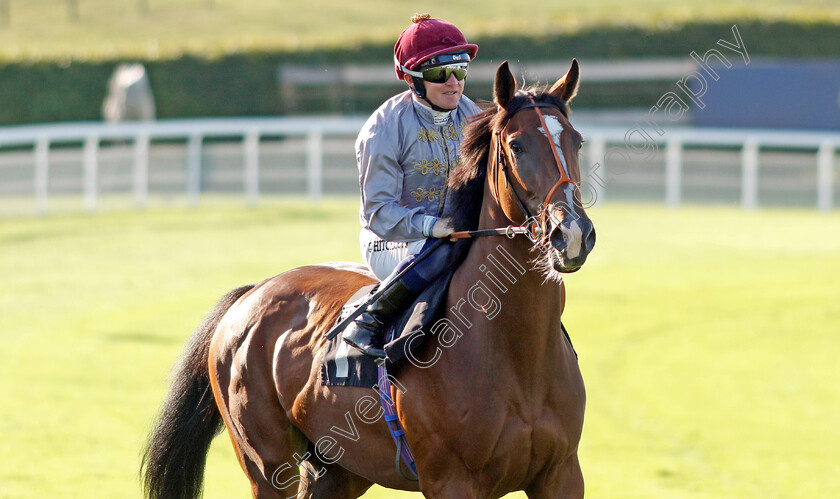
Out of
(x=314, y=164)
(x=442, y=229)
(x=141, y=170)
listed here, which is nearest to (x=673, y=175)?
(x=314, y=164)

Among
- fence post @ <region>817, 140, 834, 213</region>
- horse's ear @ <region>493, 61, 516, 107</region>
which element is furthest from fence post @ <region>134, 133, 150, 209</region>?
horse's ear @ <region>493, 61, 516, 107</region>

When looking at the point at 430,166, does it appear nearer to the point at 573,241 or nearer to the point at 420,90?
the point at 420,90

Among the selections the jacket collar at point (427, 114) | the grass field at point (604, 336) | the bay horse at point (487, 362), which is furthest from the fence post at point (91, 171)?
the jacket collar at point (427, 114)

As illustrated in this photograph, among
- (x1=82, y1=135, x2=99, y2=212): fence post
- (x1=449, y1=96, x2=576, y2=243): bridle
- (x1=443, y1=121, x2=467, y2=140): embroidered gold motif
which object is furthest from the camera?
(x1=82, y1=135, x2=99, y2=212): fence post

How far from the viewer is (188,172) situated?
637 inches

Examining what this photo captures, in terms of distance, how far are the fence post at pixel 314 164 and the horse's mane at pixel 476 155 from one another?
43.0ft

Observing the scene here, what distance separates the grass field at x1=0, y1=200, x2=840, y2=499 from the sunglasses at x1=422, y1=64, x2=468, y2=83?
306cm

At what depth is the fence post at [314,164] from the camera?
647 inches

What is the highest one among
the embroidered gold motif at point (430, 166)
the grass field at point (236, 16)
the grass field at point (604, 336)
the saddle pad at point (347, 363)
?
the grass field at point (236, 16)

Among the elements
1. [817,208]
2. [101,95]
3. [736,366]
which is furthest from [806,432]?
[101,95]

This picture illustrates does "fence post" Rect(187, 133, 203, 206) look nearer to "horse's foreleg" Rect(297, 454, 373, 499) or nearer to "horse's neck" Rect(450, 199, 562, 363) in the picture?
"horse's foreleg" Rect(297, 454, 373, 499)

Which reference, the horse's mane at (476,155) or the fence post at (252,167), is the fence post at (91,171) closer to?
the fence post at (252,167)

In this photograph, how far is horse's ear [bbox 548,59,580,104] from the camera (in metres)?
3.29

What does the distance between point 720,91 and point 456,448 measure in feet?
56.4
